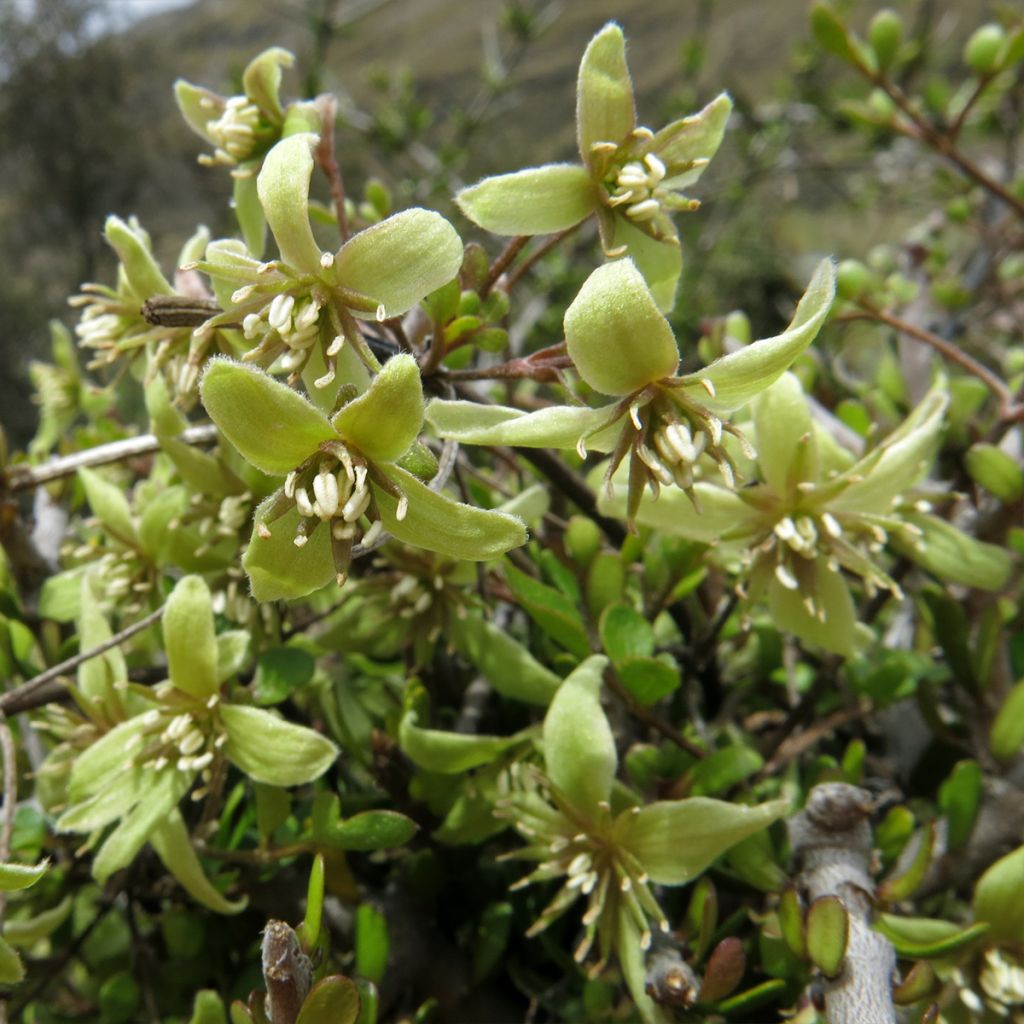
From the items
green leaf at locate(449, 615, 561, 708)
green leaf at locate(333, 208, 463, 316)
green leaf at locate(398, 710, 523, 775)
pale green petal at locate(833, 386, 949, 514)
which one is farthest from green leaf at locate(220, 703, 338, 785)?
pale green petal at locate(833, 386, 949, 514)

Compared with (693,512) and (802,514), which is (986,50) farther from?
(693,512)

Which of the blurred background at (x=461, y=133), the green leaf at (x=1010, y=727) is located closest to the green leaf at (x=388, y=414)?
the green leaf at (x=1010, y=727)

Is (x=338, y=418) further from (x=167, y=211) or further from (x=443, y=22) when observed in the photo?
(x=443, y=22)

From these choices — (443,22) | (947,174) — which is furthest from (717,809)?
(443,22)

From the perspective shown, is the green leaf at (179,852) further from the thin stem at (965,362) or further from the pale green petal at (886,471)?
the thin stem at (965,362)

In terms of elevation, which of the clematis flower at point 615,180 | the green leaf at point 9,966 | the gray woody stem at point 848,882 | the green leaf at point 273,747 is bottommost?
the gray woody stem at point 848,882

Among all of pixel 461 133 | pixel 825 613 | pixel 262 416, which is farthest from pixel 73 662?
pixel 461 133

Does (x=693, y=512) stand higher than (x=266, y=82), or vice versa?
(x=266, y=82)
